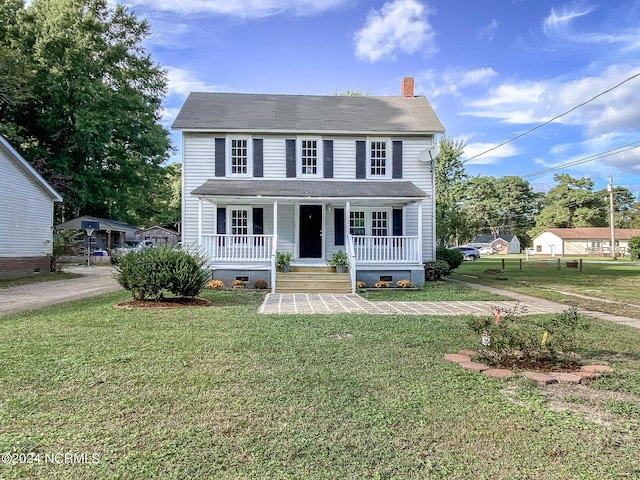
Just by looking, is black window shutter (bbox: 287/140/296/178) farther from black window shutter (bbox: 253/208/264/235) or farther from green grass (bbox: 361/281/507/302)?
green grass (bbox: 361/281/507/302)

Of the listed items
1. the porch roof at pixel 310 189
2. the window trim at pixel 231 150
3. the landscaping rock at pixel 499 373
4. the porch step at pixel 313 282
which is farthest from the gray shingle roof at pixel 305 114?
the landscaping rock at pixel 499 373

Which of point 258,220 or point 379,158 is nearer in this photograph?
point 258,220

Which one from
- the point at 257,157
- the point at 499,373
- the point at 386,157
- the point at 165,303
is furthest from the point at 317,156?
the point at 499,373

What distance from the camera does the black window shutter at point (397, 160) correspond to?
51.1 feet

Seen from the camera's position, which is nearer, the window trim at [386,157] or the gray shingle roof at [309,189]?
the gray shingle roof at [309,189]

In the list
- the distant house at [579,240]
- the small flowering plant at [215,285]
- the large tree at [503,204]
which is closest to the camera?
the small flowering plant at [215,285]

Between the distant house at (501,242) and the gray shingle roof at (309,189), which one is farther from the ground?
the gray shingle roof at (309,189)

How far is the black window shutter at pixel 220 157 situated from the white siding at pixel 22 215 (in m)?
8.70

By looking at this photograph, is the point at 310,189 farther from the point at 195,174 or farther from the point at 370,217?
the point at 195,174

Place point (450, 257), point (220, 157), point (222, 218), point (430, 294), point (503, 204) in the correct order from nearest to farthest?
1. point (430, 294)
2. point (222, 218)
3. point (220, 157)
4. point (450, 257)
5. point (503, 204)

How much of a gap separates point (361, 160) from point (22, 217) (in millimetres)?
A: 14641

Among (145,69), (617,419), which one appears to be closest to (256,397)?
(617,419)

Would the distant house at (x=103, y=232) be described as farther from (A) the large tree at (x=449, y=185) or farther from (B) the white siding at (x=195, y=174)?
(A) the large tree at (x=449, y=185)

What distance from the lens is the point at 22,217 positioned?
55.7 ft
